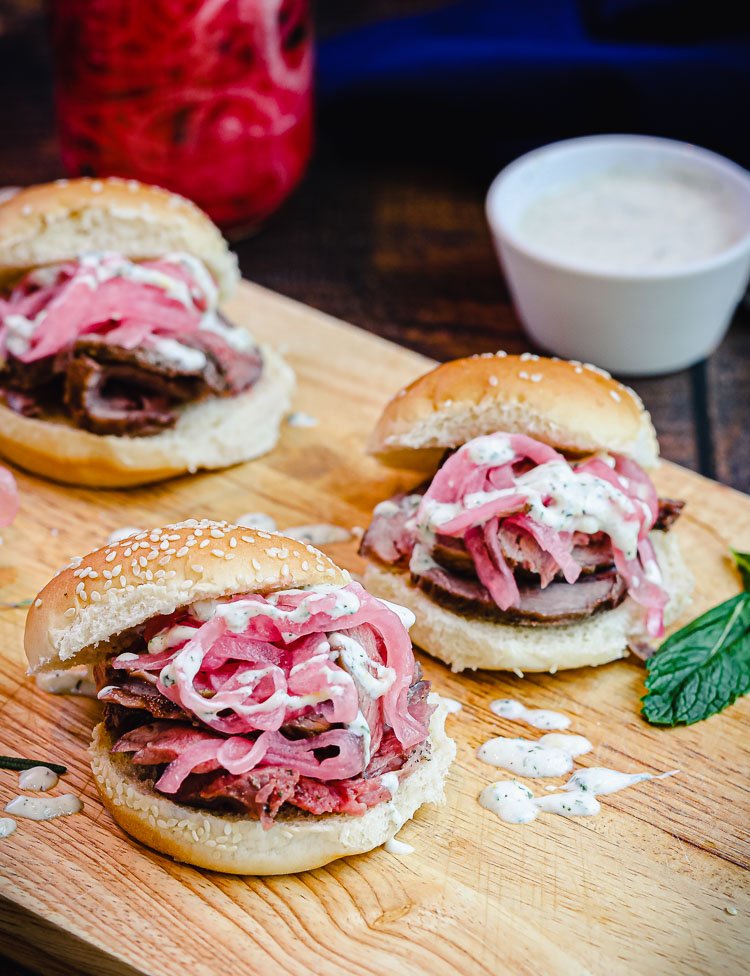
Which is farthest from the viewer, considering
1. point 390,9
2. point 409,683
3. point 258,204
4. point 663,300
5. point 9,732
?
point 390,9

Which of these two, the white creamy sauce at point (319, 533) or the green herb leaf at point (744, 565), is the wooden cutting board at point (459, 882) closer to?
the green herb leaf at point (744, 565)

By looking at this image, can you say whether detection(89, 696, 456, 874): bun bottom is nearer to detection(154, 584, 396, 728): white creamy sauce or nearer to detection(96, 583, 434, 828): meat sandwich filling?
detection(96, 583, 434, 828): meat sandwich filling

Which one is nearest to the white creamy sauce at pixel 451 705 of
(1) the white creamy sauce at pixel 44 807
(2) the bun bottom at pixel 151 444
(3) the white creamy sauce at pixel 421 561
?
(3) the white creamy sauce at pixel 421 561

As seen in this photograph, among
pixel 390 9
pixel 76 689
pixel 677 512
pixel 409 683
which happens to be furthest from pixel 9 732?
pixel 390 9

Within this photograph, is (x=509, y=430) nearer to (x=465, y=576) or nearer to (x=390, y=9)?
(x=465, y=576)

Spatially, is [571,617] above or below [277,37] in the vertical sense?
below

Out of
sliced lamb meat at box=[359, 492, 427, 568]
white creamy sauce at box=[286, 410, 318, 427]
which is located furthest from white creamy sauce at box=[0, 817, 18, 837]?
white creamy sauce at box=[286, 410, 318, 427]
